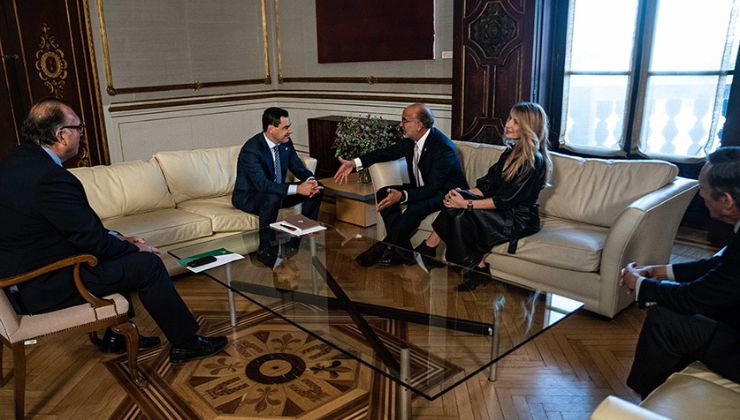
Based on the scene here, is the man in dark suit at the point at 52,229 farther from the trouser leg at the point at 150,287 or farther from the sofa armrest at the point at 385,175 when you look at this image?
the sofa armrest at the point at 385,175

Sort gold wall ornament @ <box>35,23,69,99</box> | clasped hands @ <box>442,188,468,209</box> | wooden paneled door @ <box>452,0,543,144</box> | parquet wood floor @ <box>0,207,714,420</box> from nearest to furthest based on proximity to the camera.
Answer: parquet wood floor @ <box>0,207,714,420</box> < clasped hands @ <box>442,188,468,209</box> < wooden paneled door @ <box>452,0,543,144</box> < gold wall ornament @ <box>35,23,69,99</box>

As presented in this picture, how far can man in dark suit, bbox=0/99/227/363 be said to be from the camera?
1.62 m

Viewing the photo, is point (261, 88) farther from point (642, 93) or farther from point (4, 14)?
point (642, 93)

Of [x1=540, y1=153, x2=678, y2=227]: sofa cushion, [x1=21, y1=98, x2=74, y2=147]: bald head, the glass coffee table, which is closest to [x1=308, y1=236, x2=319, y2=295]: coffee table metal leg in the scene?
the glass coffee table

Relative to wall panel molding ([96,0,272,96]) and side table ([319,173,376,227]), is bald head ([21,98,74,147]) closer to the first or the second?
side table ([319,173,376,227])

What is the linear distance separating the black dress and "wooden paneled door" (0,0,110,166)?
10.0ft

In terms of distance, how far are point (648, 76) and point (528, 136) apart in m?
1.39

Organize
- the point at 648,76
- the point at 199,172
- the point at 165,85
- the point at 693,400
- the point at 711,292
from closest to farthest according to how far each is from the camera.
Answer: the point at 693,400 < the point at 711,292 < the point at 199,172 < the point at 648,76 < the point at 165,85

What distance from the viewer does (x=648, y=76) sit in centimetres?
316

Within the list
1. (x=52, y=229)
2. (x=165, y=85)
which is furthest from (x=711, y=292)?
(x=165, y=85)

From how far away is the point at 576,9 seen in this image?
131 inches

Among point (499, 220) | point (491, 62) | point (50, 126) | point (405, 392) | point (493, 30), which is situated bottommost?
point (405, 392)

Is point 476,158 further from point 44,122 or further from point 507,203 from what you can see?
point 44,122

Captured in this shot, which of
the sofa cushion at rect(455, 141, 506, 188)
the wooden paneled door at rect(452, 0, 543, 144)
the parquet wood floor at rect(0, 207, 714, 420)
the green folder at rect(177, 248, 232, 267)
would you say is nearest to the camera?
the parquet wood floor at rect(0, 207, 714, 420)
